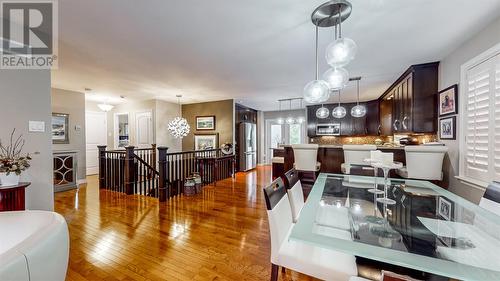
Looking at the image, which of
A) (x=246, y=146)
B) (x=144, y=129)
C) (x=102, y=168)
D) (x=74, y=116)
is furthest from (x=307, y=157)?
(x=74, y=116)

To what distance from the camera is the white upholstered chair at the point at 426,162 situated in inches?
115

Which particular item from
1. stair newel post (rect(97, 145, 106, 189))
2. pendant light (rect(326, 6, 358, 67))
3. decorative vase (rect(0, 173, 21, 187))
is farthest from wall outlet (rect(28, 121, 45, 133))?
pendant light (rect(326, 6, 358, 67))

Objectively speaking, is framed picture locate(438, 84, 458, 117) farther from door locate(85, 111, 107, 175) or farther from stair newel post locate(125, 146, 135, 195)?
door locate(85, 111, 107, 175)

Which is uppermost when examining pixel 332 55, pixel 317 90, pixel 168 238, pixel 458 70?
pixel 458 70

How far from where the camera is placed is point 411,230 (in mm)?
1236

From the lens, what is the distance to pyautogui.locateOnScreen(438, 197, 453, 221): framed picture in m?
1.44

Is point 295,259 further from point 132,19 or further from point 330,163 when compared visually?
point 330,163

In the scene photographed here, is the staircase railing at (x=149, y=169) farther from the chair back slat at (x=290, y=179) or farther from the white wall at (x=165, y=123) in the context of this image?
the chair back slat at (x=290, y=179)

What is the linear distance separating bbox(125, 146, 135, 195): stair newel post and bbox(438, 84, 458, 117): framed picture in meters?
5.66

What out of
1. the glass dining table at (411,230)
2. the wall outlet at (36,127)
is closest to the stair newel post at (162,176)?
the wall outlet at (36,127)

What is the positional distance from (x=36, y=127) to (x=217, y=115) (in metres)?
4.53

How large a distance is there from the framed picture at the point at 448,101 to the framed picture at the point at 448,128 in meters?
0.10

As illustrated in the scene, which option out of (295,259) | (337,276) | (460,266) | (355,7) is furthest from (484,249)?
(355,7)
